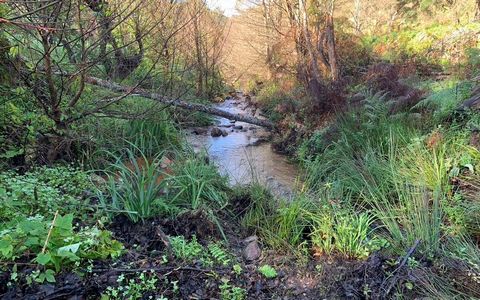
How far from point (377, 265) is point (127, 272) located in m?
1.67

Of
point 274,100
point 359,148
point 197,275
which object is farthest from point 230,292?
point 274,100

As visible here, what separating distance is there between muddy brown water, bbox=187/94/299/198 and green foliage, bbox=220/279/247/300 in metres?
2.12

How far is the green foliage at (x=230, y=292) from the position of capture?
204 cm

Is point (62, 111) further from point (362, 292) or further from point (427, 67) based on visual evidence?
point (427, 67)

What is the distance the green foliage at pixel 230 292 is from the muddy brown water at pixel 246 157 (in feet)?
6.96

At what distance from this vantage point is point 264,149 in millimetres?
8477

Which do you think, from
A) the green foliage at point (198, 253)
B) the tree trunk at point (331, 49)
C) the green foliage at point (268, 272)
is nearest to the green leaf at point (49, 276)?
the green foliage at point (198, 253)

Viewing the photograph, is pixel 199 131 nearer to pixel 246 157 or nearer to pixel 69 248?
pixel 246 157

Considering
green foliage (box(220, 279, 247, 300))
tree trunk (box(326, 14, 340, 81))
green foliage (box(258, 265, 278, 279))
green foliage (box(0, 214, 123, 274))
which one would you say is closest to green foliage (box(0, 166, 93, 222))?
green foliage (box(0, 214, 123, 274))

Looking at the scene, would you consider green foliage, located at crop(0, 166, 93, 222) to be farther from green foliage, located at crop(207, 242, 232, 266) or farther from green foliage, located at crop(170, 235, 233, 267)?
green foliage, located at crop(207, 242, 232, 266)

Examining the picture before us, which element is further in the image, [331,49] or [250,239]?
[331,49]

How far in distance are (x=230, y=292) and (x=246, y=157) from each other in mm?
4877

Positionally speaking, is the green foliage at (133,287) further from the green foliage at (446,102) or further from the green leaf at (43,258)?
the green foliage at (446,102)

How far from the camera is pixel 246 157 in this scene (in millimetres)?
6941
